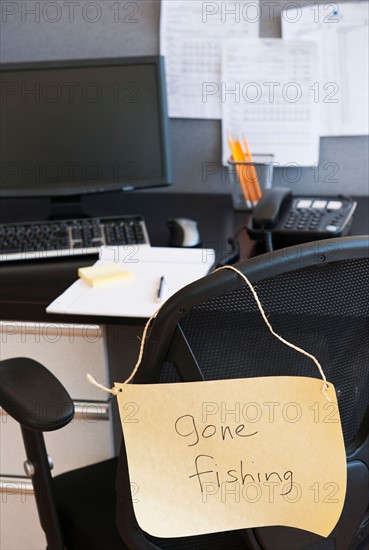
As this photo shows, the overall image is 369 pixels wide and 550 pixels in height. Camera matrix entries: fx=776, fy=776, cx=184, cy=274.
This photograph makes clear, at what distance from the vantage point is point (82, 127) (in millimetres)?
1637

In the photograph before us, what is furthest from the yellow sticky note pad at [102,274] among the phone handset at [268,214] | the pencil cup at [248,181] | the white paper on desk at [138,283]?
the pencil cup at [248,181]

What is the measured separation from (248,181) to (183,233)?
29 centimetres

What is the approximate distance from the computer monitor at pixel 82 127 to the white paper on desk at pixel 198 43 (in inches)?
5.5

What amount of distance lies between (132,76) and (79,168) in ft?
0.73

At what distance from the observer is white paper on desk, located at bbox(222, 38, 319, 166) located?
67.1 inches

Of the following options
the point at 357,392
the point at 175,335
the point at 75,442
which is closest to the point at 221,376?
the point at 175,335

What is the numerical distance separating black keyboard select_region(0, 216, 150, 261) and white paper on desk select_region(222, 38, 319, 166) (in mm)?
379

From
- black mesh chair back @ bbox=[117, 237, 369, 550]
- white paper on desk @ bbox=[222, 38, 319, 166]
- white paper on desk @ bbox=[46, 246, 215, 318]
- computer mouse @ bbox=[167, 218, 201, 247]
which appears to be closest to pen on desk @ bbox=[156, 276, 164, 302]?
white paper on desk @ bbox=[46, 246, 215, 318]

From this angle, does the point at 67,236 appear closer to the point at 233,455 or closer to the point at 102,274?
the point at 102,274

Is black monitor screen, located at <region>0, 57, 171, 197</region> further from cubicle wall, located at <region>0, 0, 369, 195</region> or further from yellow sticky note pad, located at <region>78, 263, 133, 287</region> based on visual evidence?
yellow sticky note pad, located at <region>78, 263, 133, 287</region>

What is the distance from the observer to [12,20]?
5.88 ft

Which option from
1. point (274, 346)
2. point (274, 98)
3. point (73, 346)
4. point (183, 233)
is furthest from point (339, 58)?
point (274, 346)

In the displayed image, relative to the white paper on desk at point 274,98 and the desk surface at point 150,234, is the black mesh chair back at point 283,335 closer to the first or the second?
the desk surface at point 150,234

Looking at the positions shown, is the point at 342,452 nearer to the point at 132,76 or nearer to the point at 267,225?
the point at 267,225
